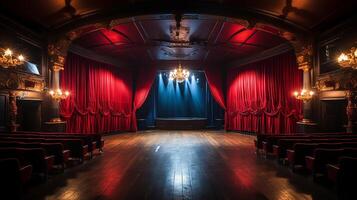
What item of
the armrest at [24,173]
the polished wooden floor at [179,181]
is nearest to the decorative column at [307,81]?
the polished wooden floor at [179,181]

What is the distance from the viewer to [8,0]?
21.0 feet

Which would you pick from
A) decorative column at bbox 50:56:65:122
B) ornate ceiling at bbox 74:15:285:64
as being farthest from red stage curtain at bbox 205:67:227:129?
decorative column at bbox 50:56:65:122

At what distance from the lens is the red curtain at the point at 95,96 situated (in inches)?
440

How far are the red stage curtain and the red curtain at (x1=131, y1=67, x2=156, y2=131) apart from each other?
138 inches

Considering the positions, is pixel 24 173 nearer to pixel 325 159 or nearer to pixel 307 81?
pixel 325 159

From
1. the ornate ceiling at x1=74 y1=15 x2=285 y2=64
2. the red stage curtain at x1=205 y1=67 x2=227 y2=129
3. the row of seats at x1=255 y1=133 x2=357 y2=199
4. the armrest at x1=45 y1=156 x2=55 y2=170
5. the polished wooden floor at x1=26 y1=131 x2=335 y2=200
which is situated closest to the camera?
the row of seats at x1=255 y1=133 x2=357 y2=199

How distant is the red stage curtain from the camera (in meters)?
15.7

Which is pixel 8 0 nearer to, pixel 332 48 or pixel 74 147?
pixel 74 147

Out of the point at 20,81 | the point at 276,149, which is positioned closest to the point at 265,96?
the point at 276,149

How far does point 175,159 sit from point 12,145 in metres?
3.76

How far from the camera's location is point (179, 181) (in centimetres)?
466

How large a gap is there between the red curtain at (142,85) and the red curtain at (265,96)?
16.2 ft

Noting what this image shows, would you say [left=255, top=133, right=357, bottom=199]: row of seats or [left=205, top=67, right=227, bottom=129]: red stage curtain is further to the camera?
[left=205, top=67, right=227, bottom=129]: red stage curtain

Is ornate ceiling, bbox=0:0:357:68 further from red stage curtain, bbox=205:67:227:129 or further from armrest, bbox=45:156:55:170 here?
red stage curtain, bbox=205:67:227:129
